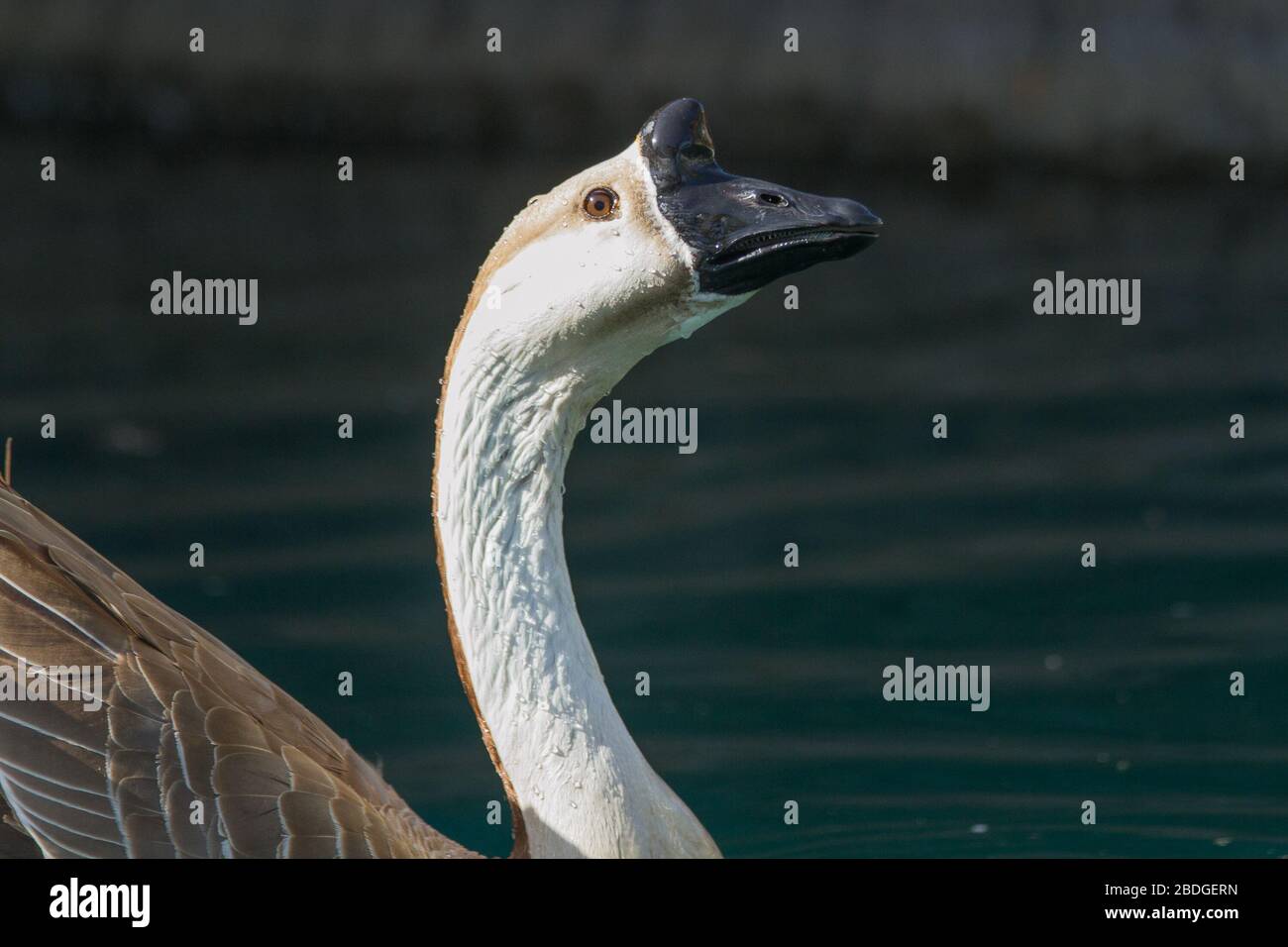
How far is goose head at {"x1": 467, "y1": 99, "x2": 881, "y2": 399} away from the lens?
182 inches

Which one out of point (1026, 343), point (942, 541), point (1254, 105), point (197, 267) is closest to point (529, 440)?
point (942, 541)

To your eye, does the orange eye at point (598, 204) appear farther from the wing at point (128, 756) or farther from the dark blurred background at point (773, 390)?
the dark blurred background at point (773, 390)

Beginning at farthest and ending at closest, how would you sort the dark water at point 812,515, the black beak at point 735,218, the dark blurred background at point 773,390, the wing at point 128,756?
the dark blurred background at point 773,390 < the dark water at point 812,515 < the wing at point 128,756 < the black beak at point 735,218

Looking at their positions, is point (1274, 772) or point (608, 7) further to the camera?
point (608, 7)

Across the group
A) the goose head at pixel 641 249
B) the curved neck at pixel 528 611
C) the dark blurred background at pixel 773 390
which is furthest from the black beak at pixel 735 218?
the dark blurred background at pixel 773 390

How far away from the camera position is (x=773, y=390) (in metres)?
12.3

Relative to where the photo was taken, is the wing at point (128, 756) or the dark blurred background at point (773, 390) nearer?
the wing at point (128, 756)

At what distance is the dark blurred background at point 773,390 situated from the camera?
7.69m

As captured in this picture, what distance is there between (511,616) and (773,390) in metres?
7.55

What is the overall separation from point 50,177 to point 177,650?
15654 millimetres

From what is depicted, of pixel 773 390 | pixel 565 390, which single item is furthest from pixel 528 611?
pixel 773 390

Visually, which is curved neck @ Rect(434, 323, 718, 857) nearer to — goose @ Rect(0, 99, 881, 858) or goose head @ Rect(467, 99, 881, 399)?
goose @ Rect(0, 99, 881, 858)

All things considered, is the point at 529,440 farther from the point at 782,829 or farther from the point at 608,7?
the point at 608,7
